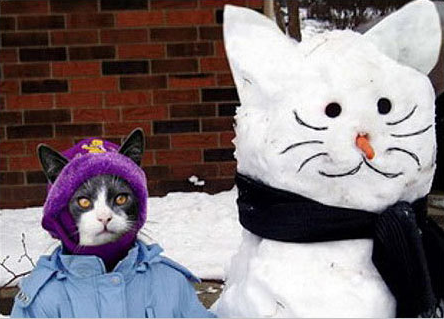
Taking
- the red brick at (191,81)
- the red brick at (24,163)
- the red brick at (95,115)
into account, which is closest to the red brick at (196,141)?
the red brick at (191,81)

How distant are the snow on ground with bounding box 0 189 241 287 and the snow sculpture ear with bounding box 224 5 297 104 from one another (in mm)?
2354

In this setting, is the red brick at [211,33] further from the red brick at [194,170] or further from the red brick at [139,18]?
the red brick at [194,170]

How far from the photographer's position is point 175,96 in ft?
20.7

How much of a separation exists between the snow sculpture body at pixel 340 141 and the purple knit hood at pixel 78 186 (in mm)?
420

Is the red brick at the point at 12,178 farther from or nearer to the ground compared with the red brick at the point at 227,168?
nearer to the ground

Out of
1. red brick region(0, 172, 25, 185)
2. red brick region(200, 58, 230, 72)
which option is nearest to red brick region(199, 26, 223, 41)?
red brick region(200, 58, 230, 72)

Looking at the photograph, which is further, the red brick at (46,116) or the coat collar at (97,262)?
the red brick at (46,116)

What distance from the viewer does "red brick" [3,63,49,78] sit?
627cm

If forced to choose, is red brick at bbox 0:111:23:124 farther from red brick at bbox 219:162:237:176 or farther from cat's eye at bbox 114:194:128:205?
cat's eye at bbox 114:194:128:205

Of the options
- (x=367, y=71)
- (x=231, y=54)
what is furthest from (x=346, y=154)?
(x=231, y=54)

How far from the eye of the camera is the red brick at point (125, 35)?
625 centimetres

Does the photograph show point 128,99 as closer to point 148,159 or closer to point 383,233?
point 148,159

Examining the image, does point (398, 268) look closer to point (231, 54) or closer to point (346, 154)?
point (346, 154)

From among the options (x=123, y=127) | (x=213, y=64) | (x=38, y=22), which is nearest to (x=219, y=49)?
(x=213, y=64)
